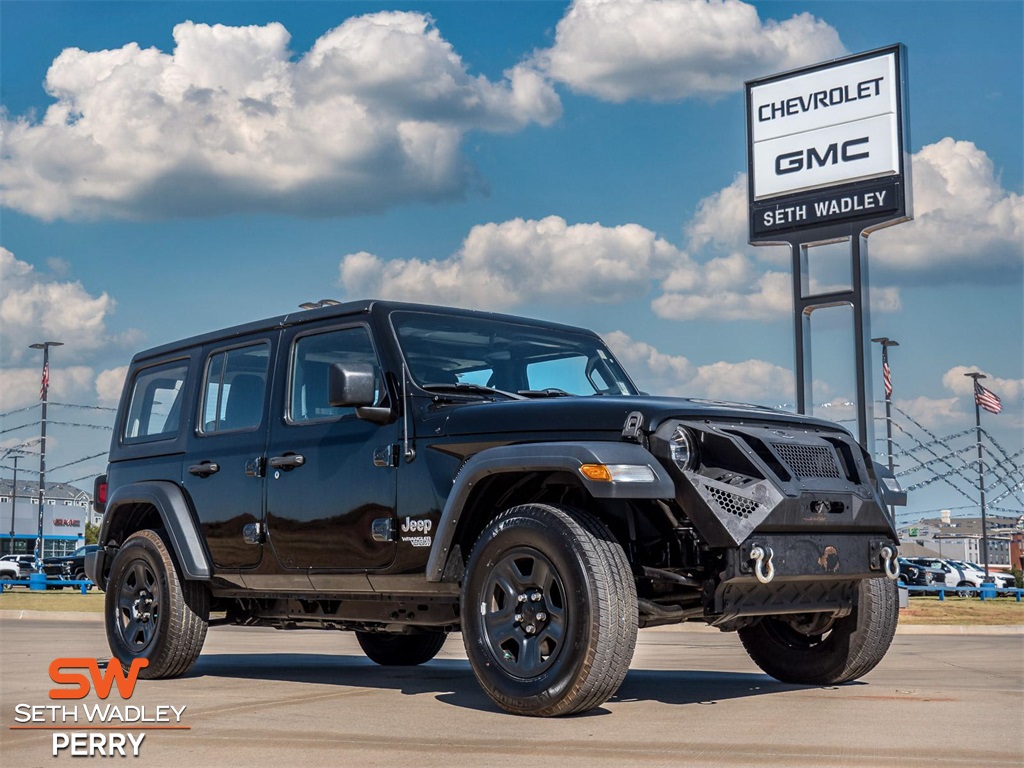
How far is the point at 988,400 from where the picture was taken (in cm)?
5016

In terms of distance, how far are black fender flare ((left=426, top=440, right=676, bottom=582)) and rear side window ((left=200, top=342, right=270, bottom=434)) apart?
2.00m

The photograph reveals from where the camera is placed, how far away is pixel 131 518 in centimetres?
903

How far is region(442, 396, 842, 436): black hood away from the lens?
20.0 feet

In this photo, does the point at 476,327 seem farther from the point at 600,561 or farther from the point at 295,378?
the point at 600,561

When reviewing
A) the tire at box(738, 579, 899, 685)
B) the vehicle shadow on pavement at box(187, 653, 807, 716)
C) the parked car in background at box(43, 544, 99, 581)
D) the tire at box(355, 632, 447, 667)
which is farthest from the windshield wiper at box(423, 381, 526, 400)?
the parked car in background at box(43, 544, 99, 581)

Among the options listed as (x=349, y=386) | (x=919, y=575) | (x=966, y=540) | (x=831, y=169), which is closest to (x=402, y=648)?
(x=349, y=386)

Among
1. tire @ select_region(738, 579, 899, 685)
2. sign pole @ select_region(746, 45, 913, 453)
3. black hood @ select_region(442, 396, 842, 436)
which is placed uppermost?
sign pole @ select_region(746, 45, 913, 453)

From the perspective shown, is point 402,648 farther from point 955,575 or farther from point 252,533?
point 955,575

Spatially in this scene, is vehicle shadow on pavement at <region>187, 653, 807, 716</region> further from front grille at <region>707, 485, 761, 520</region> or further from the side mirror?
the side mirror

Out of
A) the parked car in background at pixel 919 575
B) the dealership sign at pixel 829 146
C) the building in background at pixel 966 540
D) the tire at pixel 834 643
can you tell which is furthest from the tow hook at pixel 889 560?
the building in background at pixel 966 540

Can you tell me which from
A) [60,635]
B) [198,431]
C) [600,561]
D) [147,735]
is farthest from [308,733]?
[60,635]

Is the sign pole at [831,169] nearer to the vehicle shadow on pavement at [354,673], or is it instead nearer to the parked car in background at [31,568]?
the vehicle shadow on pavement at [354,673]

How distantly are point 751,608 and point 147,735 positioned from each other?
278 centimetres

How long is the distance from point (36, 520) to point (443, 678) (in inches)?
3853
